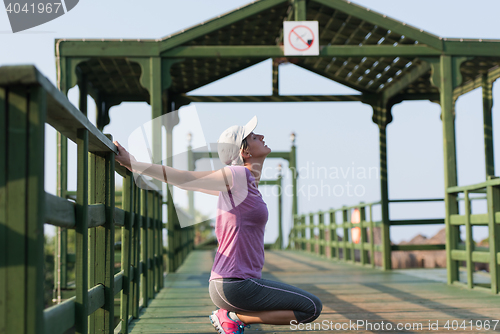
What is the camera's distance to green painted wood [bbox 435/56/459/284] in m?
6.45

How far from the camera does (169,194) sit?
7988 mm

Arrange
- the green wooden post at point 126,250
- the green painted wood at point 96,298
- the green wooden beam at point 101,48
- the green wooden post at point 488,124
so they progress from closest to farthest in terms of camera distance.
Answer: the green painted wood at point 96,298 → the green wooden post at point 126,250 → the green wooden beam at point 101,48 → the green wooden post at point 488,124

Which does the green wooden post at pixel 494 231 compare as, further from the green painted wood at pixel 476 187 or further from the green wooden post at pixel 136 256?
the green wooden post at pixel 136 256

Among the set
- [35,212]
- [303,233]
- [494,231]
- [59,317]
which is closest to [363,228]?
[494,231]

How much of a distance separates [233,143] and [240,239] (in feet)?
1.50

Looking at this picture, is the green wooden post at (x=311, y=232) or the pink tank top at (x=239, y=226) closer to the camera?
the pink tank top at (x=239, y=226)

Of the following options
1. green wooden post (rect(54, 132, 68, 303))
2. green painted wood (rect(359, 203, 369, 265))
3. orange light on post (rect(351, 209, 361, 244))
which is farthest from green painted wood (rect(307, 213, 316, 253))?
green wooden post (rect(54, 132, 68, 303))

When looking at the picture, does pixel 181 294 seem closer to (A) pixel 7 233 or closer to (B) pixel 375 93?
(A) pixel 7 233

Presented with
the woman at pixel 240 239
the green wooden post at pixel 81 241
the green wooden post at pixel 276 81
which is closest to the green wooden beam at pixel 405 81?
the green wooden post at pixel 276 81

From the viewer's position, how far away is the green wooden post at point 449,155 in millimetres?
6449

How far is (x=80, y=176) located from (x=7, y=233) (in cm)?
68

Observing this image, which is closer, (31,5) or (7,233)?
(7,233)

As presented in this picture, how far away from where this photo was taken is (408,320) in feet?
12.8

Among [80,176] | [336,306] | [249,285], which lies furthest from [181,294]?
[80,176]
